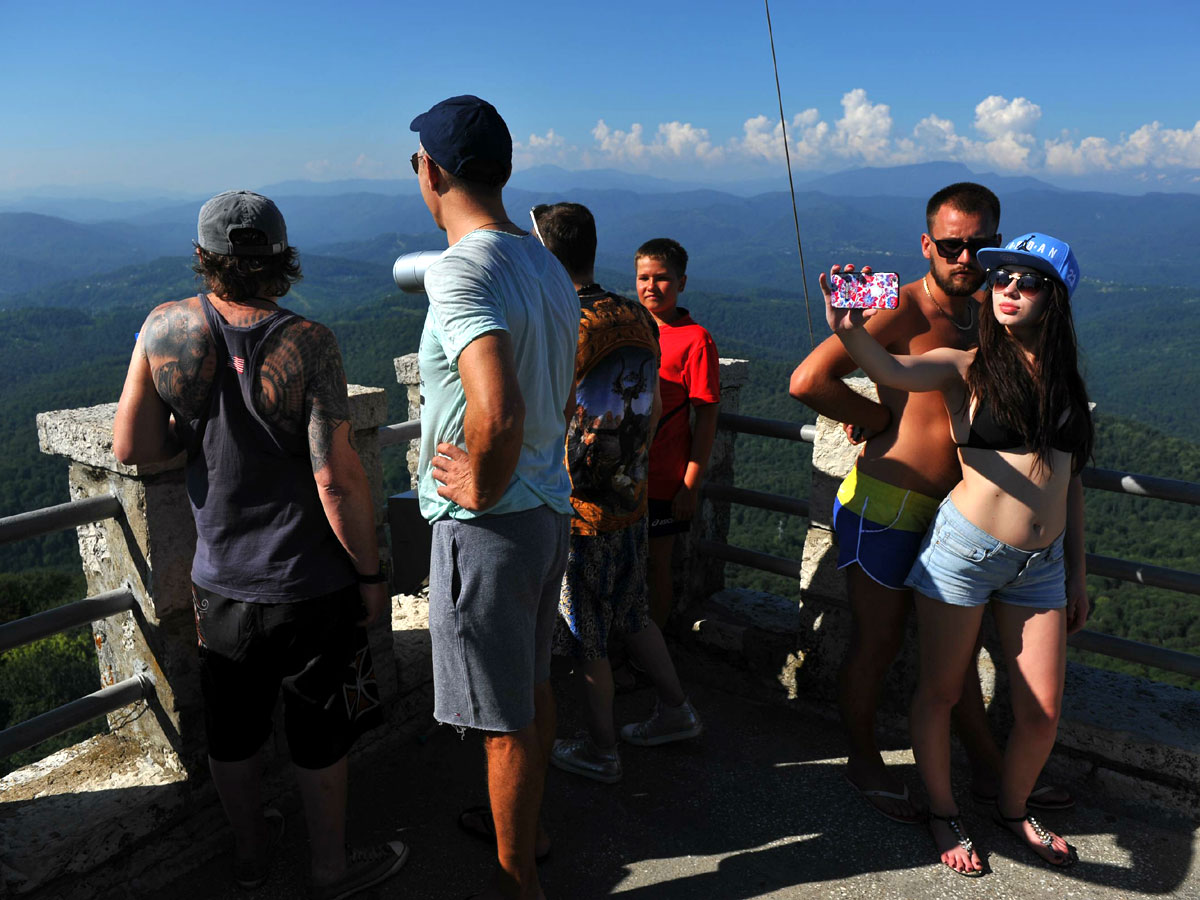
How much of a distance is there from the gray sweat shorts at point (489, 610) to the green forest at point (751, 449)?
2.49 ft

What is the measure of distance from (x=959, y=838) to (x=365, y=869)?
192 cm

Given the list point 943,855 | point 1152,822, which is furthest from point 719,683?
point 1152,822

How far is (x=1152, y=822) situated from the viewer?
117 inches

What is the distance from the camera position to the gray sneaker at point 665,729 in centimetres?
344

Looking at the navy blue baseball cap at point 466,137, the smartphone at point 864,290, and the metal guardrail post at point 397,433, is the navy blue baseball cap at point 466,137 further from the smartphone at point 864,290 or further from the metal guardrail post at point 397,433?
the metal guardrail post at point 397,433

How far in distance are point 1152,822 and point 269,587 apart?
3079mm

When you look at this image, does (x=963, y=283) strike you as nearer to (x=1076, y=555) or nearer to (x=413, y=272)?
(x=1076, y=555)

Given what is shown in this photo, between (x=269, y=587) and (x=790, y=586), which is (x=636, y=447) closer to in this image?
(x=269, y=587)

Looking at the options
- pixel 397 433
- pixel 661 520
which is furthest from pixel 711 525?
pixel 397 433

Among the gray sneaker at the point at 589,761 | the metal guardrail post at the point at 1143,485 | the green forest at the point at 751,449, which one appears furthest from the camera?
the green forest at the point at 751,449

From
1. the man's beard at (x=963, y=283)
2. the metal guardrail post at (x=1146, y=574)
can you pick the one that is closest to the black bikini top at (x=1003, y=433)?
the man's beard at (x=963, y=283)

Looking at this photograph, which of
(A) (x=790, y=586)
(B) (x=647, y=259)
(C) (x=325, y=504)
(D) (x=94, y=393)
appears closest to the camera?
(C) (x=325, y=504)

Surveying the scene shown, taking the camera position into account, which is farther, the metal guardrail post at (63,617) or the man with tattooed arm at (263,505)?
the metal guardrail post at (63,617)

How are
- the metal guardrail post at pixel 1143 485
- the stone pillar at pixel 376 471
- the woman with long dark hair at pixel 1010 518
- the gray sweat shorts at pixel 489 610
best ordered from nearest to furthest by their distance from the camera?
the gray sweat shorts at pixel 489 610, the woman with long dark hair at pixel 1010 518, the metal guardrail post at pixel 1143 485, the stone pillar at pixel 376 471
